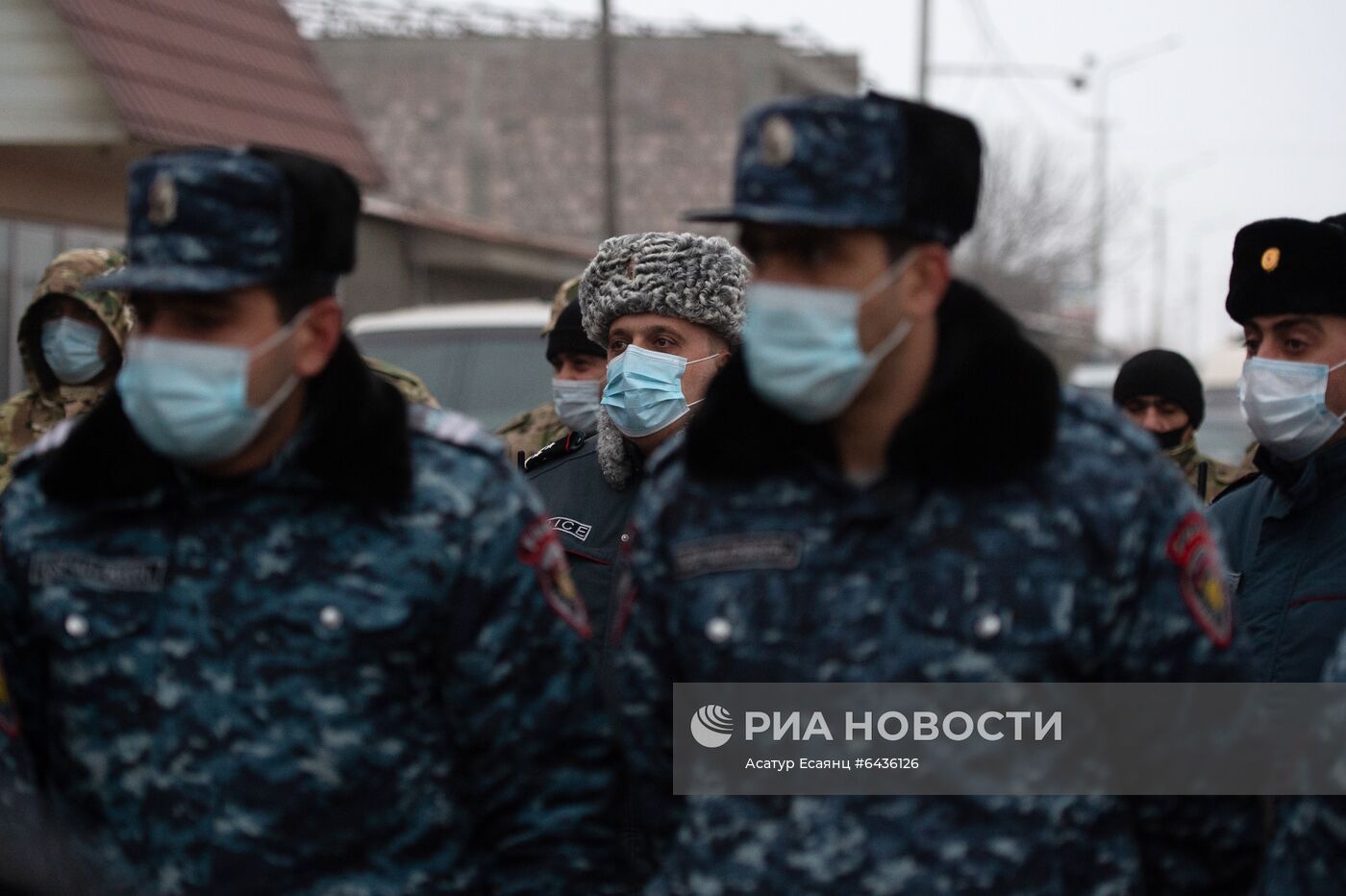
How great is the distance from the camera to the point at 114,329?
5.00 m

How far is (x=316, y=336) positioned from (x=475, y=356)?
657cm

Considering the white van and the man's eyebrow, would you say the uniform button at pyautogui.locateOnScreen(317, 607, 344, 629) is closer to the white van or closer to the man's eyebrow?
the man's eyebrow

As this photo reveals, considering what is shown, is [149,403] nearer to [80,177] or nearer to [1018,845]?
[1018,845]

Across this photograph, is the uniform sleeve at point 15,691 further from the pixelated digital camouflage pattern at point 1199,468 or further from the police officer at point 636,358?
the pixelated digital camouflage pattern at point 1199,468

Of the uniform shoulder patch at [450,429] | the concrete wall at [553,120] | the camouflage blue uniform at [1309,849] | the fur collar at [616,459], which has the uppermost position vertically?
the uniform shoulder patch at [450,429]

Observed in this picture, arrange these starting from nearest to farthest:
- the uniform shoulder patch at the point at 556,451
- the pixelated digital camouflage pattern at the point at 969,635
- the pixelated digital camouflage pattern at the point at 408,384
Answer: the pixelated digital camouflage pattern at the point at 969,635
the uniform shoulder patch at the point at 556,451
the pixelated digital camouflage pattern at the point at 408,384

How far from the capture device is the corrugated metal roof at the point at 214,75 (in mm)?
10273

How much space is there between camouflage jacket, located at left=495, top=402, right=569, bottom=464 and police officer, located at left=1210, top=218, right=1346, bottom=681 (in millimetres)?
2822

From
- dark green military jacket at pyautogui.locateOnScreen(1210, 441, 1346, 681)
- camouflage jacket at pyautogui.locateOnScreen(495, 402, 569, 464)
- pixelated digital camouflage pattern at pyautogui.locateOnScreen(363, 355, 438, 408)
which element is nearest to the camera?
dark green military jacket at pyautogui.locateOnScreen(1210, 441, 1346, 681)

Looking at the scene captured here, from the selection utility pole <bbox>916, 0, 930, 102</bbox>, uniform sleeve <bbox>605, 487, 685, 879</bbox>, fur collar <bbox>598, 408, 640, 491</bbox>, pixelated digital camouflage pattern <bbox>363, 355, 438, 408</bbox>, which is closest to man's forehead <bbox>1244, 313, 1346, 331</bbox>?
fur collar <bbox>598, 408, 640, 491</bbox>

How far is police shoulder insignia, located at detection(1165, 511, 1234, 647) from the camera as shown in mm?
2254

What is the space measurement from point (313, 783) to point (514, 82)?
34.2 meters

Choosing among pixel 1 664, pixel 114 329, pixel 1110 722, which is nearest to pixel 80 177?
pixel 114 329

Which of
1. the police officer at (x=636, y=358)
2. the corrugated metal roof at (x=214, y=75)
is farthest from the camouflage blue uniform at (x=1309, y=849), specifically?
the corrugated metal roof at (x=214, y=75)
